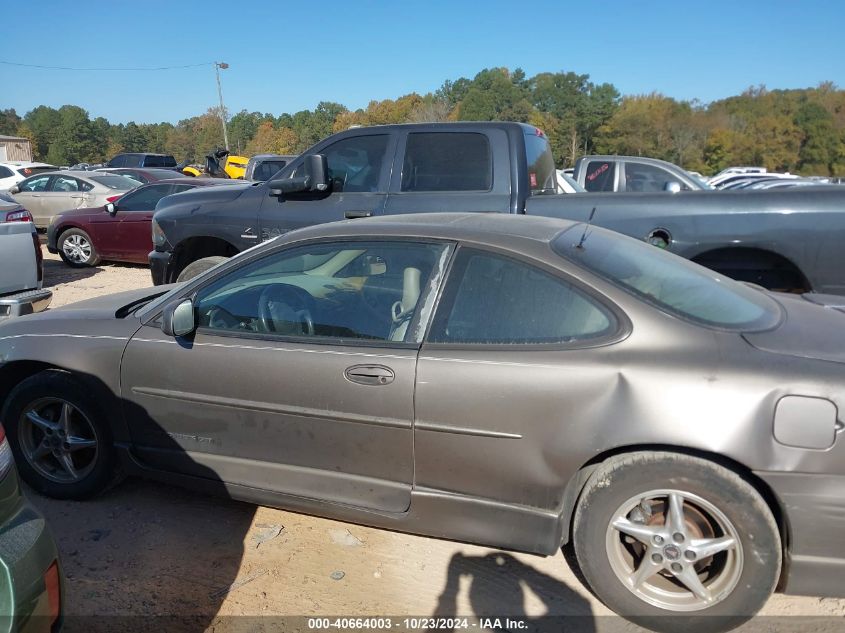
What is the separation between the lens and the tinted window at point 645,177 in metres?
10.1

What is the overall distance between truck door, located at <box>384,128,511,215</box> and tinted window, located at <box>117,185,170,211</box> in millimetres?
6651

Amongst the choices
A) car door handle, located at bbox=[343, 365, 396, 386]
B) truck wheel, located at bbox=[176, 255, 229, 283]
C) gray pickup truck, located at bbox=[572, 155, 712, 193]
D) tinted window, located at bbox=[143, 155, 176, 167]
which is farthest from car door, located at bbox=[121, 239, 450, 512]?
tinted window, located at bbox=[143, 155, 176, 167]

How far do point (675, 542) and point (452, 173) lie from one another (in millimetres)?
3718

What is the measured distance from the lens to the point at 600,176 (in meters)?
10.5

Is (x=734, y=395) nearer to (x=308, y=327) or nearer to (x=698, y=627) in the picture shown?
(x=698, y=627)

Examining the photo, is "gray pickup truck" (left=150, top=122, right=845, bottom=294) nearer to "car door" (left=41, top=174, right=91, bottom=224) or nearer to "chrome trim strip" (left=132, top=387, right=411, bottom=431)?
"chrome trim strip" (left=132, top=387, right=411, bottom=431)

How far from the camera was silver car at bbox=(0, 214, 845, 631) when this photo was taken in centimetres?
233

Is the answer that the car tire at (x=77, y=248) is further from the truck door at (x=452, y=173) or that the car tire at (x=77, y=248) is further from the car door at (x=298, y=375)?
the car door at (x=298, y=375)

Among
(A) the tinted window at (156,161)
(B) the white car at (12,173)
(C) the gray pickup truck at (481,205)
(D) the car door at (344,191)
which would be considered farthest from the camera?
(A) the tinted window at (156,161)

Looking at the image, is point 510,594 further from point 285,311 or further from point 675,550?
point 285,311

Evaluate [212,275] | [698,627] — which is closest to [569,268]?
[698,627]

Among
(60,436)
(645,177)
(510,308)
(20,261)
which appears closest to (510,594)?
(510,308)

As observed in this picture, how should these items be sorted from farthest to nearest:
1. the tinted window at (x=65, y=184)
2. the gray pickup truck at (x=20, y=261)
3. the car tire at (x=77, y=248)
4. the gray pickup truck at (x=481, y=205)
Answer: the tinted window at (x=65, y=184) < the car tire at (x=77, y=248) < the gray pickup truck at (x=20, y=261) < the gray pickup truck at (x=481, y=205)

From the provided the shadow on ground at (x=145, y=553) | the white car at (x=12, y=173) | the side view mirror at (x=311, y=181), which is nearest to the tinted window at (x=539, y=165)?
the side view mirror at (x=311, y=181)
